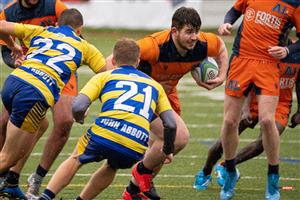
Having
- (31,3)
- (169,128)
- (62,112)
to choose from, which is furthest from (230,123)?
(31,3)

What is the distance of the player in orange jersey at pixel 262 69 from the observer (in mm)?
7730

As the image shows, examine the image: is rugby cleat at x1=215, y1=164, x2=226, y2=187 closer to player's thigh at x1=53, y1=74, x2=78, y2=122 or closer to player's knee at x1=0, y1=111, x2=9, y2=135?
player's thigh at x1=53, y1=74, x2=78, y2=122

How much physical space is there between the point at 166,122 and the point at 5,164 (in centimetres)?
143

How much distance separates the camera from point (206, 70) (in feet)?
25.7

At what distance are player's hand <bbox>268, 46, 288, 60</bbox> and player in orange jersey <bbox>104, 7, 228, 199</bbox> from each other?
19.2 inches

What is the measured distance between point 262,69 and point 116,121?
73.9 inches

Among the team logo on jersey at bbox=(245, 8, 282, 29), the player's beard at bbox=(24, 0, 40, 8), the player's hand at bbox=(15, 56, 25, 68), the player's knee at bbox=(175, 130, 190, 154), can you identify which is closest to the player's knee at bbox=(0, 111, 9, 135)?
the player's hand at bbox=(15, 56, 25, 68)

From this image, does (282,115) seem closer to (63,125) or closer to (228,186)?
(228,186)

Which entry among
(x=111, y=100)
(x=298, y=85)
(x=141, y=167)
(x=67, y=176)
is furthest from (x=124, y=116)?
(x=298, y=85)

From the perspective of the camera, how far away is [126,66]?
22.1 ft

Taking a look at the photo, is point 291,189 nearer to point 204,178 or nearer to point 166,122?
point 204,178

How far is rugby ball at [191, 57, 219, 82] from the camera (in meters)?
7.85

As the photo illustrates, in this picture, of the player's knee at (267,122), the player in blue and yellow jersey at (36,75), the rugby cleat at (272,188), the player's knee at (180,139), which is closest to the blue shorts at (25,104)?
the player in blue and yellow jersey at (36,75)

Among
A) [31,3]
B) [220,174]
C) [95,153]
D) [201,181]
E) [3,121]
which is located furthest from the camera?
[220,174]
